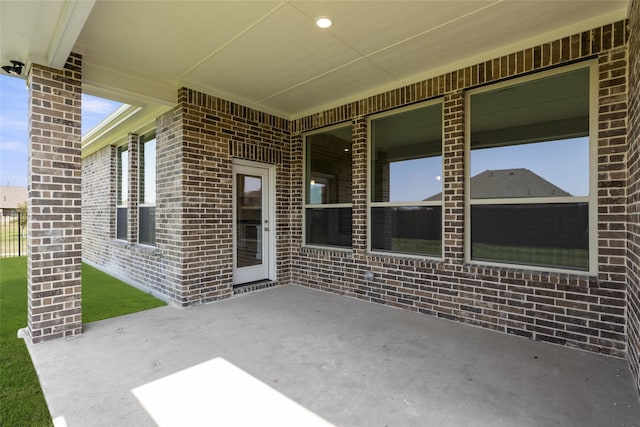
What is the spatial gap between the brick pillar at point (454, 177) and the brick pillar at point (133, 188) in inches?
211

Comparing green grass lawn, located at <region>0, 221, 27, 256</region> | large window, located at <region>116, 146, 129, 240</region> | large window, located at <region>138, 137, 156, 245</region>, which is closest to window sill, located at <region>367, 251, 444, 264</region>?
large window, located at <region>138, 137, 156, 245</region>

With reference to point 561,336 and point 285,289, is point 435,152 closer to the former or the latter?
point 561,336

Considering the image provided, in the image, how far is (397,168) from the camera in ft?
14.1

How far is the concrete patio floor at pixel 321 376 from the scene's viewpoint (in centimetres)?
191

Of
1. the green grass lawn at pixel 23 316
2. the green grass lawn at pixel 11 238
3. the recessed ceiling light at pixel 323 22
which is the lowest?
the green grass lawn at pixel 23 316

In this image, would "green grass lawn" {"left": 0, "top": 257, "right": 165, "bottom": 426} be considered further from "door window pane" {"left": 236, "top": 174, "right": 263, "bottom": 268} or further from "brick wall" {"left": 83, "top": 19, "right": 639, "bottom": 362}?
"door window pane" {"left": 236, "top": 174, "right": 263, "bottom": 268}

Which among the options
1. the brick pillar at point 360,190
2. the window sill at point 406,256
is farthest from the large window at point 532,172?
the brick pillar at point 360,190

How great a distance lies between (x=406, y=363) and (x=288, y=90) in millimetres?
3756

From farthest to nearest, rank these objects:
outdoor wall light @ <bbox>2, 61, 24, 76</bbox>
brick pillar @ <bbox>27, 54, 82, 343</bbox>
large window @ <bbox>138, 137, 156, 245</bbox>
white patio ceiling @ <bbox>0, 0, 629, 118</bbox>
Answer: large window @ <bbox>138, 137, 156, 245</bbox> → outdoor wall light @ <bbox>2, 61, 24, 76</bbox> → brick pillar @ <bbox>27, 54, 82, 343</bbox> → white patio ceiling @ <bbox>0, 0, 629, 118</bbox>

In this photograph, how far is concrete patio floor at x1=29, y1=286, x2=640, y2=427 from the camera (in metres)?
1.91

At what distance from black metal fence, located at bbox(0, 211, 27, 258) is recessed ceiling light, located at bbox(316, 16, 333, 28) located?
11.1 meters

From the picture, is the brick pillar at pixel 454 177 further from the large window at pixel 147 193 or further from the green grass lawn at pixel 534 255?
the large window at pixel 147 193

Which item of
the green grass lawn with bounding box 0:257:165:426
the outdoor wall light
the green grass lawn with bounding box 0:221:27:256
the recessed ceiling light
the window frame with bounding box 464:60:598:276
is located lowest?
the green grass lawn with bounding box 0:257:165:426

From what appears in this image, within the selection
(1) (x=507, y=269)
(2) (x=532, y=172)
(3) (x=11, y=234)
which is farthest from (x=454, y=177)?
(3) (x=11, y=234)
